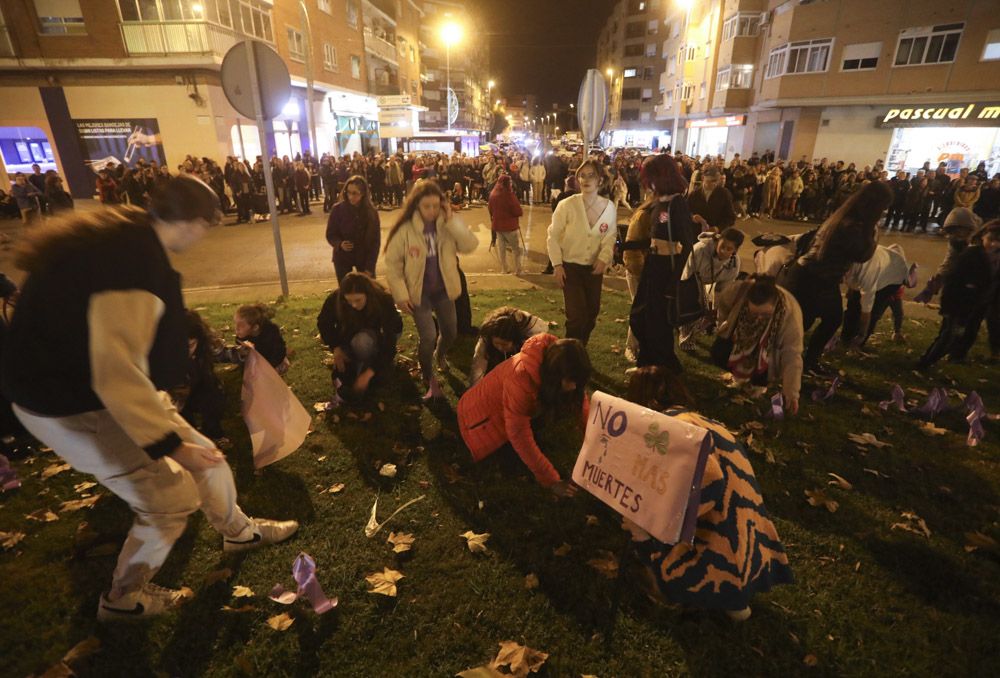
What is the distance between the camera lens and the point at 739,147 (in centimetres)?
4062

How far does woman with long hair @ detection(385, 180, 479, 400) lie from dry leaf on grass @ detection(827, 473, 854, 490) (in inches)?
141

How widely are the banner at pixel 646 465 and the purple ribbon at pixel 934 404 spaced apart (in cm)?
412

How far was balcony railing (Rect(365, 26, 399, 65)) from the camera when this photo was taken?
4131 cm

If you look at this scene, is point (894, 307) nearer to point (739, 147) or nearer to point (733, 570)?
point (733, 570)

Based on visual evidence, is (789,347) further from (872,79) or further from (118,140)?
(872,79)

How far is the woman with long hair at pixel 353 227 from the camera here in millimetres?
6840

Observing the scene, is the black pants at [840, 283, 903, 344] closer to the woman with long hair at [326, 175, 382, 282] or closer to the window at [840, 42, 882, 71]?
the woman with long hair at [326, 175, 382, 282]

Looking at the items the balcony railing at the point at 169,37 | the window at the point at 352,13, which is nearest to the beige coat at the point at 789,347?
the balcony railing at the point at 169,37

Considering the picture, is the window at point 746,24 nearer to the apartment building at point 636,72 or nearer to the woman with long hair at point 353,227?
the apartment building at point 636,72

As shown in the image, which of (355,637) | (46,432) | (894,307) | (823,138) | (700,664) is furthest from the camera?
(823,138)

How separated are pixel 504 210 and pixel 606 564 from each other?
7.93m

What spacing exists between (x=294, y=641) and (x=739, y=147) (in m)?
46.2

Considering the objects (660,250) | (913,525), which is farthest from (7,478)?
(913,525)

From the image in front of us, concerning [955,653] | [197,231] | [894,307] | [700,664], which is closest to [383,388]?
[197,231]
